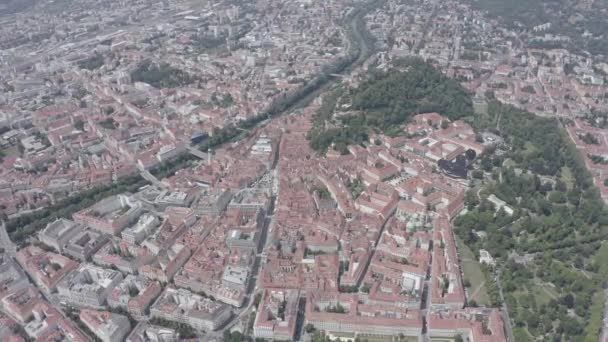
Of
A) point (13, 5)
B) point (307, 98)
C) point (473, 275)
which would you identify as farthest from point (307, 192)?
point (13, 5)

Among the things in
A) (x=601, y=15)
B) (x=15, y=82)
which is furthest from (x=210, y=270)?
(x=601, y=15)

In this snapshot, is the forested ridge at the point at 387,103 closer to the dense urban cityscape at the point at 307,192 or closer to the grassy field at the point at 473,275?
the dense urban cityscape at the point at 307,192

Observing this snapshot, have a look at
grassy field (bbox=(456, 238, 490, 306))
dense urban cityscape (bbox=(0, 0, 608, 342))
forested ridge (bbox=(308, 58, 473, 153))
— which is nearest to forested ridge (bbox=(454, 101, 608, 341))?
dense urban cityscape (bbox=(0, 0, 608, 342))

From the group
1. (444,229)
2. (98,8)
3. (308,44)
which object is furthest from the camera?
(98,8)

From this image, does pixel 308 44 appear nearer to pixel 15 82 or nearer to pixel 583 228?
pixel 15 82

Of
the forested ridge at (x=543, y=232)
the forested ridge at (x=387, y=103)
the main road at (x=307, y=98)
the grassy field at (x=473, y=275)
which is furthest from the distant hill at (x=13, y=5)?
the grassy field at (x=473, y=275)

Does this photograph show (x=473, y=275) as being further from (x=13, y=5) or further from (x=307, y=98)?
(x=13, y=5)
